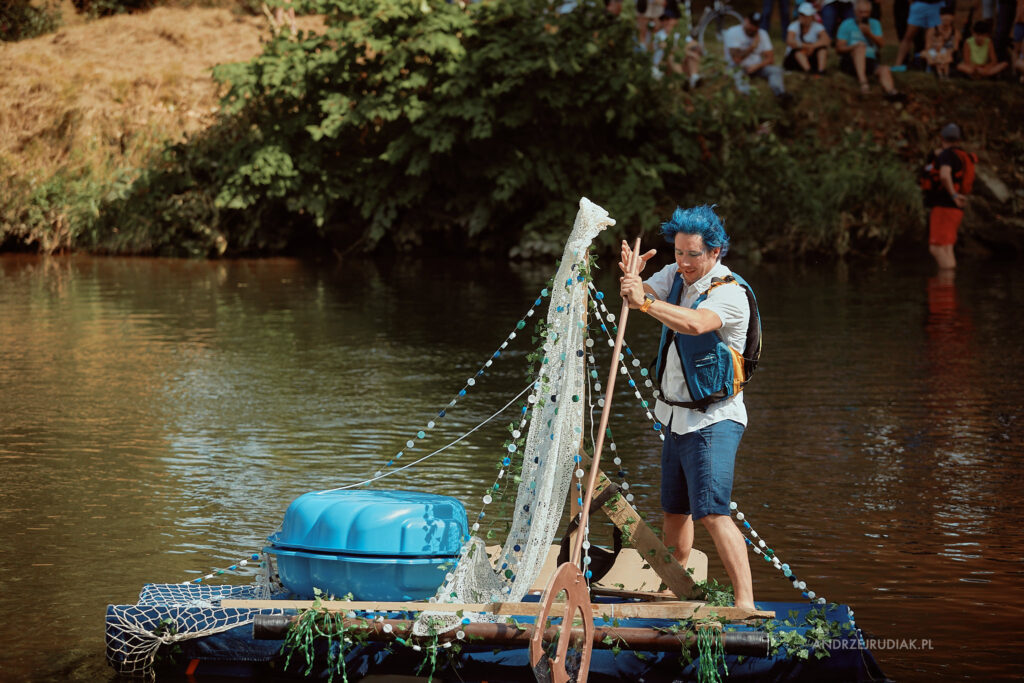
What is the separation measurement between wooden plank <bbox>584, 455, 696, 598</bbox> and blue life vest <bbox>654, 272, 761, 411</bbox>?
48 centimetres

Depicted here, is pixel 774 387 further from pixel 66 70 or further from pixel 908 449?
pixel 66 70

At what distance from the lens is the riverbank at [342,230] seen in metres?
25.7

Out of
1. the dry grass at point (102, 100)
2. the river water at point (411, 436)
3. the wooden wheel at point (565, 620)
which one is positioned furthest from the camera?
the dry grass at point (102, 100)

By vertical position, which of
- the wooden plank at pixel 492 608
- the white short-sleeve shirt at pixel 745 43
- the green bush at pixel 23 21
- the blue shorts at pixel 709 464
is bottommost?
the wooden plank at pixel 492 608

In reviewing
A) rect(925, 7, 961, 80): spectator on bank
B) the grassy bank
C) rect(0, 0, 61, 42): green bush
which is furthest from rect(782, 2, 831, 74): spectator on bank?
rect(0, 0, 61, 42): green bush

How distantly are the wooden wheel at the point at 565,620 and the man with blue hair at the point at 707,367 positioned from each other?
65 centimetres

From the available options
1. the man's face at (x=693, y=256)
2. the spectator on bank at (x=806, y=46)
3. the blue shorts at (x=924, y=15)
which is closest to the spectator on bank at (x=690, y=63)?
the spectator on bank at (x=806, y=46)

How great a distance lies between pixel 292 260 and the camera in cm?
2722

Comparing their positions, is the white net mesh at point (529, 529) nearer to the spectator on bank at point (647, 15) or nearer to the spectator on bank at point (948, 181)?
the spectator on bank at point (948, 181)

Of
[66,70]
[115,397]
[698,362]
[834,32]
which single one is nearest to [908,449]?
[698,362]

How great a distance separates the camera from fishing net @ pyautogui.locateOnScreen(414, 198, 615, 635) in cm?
546

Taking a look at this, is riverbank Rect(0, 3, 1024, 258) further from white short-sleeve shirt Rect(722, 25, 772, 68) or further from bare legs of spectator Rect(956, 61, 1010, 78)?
white short-sleeve shirt Rect(722, 25, 772, 68)

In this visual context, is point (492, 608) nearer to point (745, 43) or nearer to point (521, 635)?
point (521, 635)

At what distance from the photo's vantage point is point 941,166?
64.2 ft
